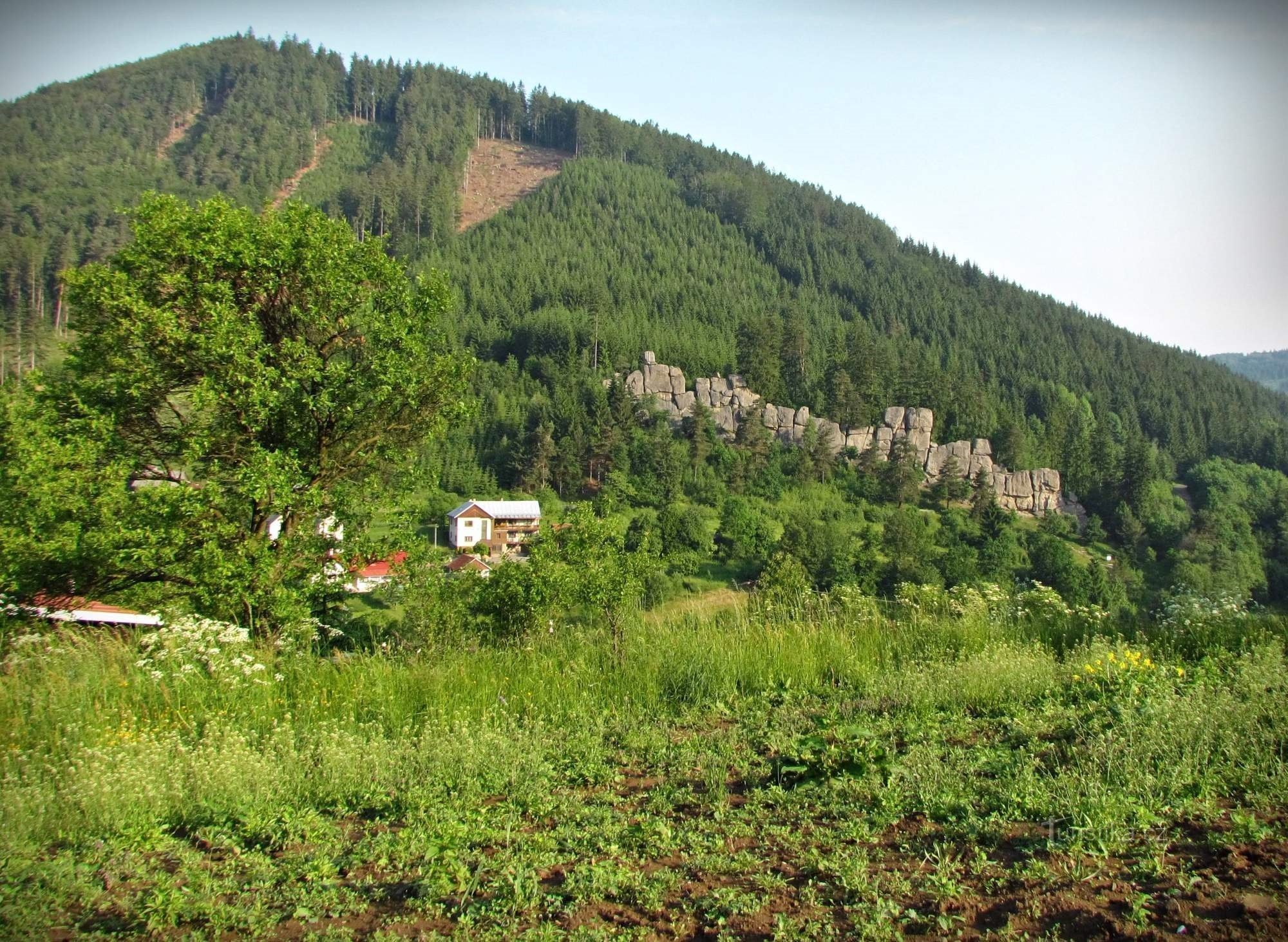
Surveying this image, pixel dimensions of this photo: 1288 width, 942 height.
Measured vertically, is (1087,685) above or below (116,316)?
below

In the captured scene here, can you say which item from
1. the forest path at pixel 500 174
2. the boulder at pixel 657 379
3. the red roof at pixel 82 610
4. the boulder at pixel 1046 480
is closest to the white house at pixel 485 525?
the boulder at pixel 657 379

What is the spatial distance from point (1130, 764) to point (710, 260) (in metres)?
136

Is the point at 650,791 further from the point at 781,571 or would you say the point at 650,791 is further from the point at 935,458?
the point at 935,458

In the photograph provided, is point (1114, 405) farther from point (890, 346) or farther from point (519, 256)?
point (519, 256)

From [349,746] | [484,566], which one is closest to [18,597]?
[349,746]

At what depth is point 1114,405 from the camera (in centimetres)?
11519

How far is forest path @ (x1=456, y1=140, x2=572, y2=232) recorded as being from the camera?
145000 millimetres

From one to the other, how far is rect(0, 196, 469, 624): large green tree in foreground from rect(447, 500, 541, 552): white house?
49204 millimetres

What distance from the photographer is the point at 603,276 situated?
117375 mm

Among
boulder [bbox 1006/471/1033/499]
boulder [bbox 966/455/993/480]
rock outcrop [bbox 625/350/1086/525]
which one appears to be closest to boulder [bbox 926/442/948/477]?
rock outcrop [bbox 625/350/1086/525]

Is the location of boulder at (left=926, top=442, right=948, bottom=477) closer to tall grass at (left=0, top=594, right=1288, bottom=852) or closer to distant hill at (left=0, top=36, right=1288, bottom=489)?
distant hill at (left=0, top=36, right=1288, bottom=489)

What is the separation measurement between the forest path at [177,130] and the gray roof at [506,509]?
136184 millimetres

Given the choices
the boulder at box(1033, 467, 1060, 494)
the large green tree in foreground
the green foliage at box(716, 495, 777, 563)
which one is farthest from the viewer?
the boulder at box(1033, 467, 1060, 494)

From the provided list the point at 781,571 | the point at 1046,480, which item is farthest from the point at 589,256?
the point at 781,571
